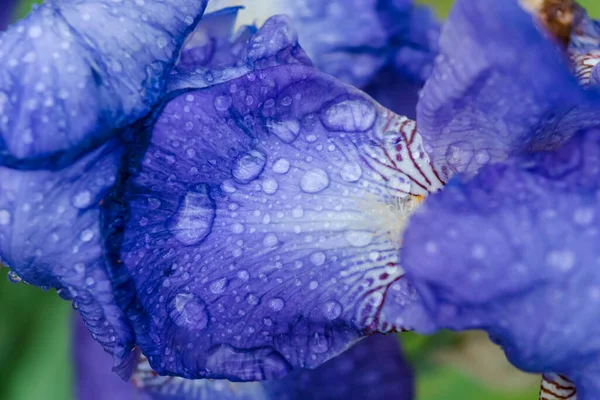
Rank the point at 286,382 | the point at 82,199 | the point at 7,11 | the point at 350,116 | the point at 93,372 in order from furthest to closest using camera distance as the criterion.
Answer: the point at 7,11 → the point at 93,372 → the point at 286,382 → the point at 350,116 → the point at 82,199

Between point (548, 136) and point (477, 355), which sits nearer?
point (548, 136)

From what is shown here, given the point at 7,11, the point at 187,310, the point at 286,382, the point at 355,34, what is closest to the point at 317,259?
the point at 187,310

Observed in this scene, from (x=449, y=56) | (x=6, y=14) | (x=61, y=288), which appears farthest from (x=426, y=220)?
(x=6, y=14)

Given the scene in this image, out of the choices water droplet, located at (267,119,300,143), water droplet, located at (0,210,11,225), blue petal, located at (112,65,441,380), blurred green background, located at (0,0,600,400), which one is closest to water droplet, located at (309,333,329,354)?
blue petal, located at (112,65,441,380)

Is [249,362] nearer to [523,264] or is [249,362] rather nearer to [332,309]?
[332,309]

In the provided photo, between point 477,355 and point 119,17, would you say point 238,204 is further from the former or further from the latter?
point 477,355

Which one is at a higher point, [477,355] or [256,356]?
[256,356]
